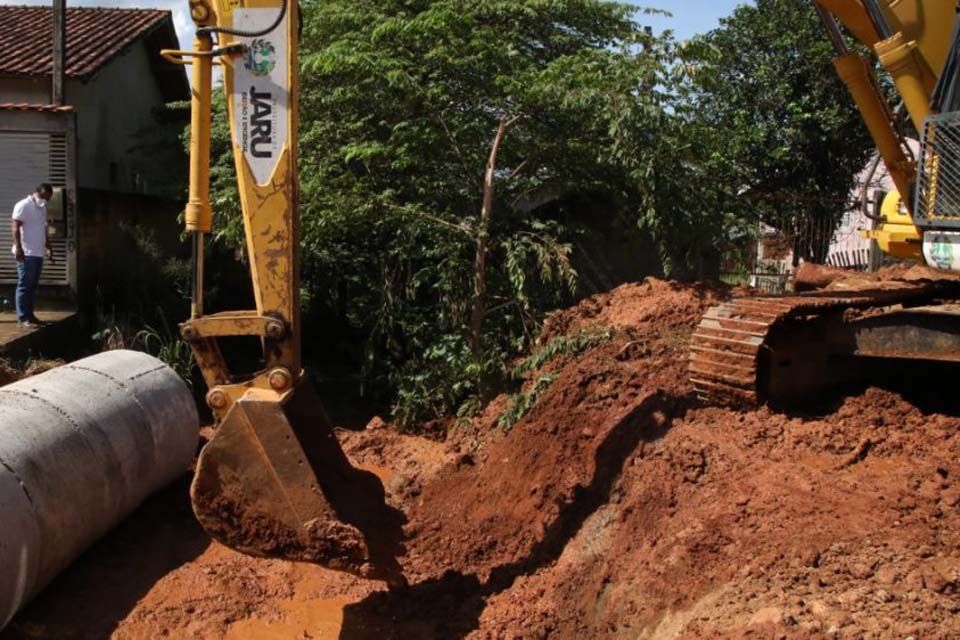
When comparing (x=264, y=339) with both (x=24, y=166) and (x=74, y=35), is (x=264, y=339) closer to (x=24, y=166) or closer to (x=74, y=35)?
(x=24, y=166)

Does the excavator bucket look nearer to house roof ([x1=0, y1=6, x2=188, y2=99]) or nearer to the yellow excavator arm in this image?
the yellow excavator arm

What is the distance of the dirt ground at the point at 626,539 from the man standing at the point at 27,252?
4.59 m

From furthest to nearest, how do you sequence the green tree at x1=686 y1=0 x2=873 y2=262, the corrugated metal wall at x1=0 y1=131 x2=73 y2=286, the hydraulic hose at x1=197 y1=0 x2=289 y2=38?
1. the green tree at x1=686 y1=0 x2=873 y2=262
2. the corrugated metal wall at x1=0 y1=131 x2=73 y2=286
3. the hydraulic hose at x1=197 y1=0 x2=289 y2=38

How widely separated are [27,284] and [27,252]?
38cm

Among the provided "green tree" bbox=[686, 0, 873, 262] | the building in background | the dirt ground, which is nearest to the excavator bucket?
the dirt ground

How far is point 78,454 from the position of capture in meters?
6.32

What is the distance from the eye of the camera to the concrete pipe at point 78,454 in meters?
5.51

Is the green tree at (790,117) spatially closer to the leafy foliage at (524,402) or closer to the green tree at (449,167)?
the green tree at (449,167)

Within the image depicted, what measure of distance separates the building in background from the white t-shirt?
0.84m

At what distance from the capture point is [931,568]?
13.3ft

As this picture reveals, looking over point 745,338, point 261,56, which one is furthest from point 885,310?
point 261,56

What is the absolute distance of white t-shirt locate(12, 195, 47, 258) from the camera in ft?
36.3

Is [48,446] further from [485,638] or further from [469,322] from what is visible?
[469,322]

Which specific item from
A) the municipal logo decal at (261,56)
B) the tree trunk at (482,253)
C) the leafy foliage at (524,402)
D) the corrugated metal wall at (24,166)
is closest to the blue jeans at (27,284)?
the corrugated metal wall at (24,166)
